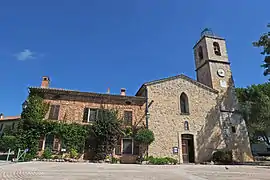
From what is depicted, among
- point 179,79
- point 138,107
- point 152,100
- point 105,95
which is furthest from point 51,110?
point 179,79

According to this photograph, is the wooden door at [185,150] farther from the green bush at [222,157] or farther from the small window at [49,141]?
the small window at [49,141]

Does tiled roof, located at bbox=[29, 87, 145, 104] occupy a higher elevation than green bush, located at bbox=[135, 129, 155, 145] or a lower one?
higher

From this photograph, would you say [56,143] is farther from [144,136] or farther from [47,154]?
[144,136]

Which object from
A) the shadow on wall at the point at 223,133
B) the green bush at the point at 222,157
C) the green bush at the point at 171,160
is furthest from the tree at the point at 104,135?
the green bush at the point at 222,157

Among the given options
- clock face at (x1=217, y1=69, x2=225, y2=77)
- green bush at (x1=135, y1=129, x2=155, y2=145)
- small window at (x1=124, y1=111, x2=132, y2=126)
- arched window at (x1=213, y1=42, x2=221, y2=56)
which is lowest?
green bush at (x1=135, y1=129, x2=155, y2=145)

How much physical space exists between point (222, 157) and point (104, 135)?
10.5 meters

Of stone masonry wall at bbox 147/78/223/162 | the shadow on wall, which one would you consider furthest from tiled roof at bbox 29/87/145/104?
the shadow on wall

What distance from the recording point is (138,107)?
17.8 meters

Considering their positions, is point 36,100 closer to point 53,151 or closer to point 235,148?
point 53,151

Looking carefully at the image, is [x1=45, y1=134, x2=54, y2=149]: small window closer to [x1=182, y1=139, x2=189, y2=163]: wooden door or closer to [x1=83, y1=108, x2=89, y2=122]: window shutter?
[x1=83, y1=108, x2=89, y2=122]: window shutter

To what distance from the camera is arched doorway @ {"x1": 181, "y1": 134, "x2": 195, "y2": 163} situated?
57.3 ft

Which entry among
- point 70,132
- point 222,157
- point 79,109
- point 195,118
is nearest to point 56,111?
point 79,109

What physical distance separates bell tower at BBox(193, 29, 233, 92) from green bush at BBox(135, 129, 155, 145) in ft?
31.0

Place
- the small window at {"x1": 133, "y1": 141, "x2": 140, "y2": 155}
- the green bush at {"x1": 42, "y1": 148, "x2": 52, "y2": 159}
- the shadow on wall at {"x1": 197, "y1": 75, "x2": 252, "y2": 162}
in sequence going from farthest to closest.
Result: the shadow on wall at {"x1": 197, "y1": 75, "x2": 252, "y2": 162}, the small window at {"x1": 133, "y1": 141, "x2": 140, "y2": 155}, the green bush at {"x1": 42, "y1": 148, "x2": 52, "y2": 159}
